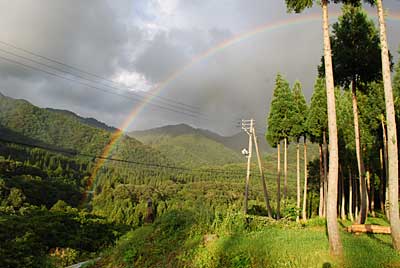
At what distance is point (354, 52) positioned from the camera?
52.1 feet

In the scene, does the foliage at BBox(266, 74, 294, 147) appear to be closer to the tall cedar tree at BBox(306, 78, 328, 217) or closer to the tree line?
the tree line

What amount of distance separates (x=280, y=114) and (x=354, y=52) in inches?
392

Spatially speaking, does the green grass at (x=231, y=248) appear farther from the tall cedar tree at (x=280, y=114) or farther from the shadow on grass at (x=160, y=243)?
the tall cedar tree at (x=280, y=114)

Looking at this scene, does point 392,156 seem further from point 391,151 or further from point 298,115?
point 298,115

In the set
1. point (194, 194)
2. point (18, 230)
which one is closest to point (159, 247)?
point (18, 230)

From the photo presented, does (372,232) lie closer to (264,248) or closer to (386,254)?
(386,254)

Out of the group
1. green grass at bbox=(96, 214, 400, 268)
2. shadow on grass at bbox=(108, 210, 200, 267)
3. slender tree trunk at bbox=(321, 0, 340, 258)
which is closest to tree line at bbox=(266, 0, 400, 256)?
slender tree trunk at bbox=(321, 0, 340, 258)

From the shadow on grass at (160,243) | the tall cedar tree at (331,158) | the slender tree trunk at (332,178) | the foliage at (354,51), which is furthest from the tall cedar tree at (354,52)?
the shadow on grass at (160,243)

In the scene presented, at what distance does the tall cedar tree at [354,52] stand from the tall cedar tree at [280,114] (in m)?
8.25

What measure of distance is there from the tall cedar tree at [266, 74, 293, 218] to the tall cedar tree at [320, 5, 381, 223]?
825 cm

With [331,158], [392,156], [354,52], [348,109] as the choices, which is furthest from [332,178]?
[348,109]

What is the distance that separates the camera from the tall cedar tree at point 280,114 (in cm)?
2522

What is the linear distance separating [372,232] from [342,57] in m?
9.14

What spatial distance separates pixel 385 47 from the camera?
945 cm
